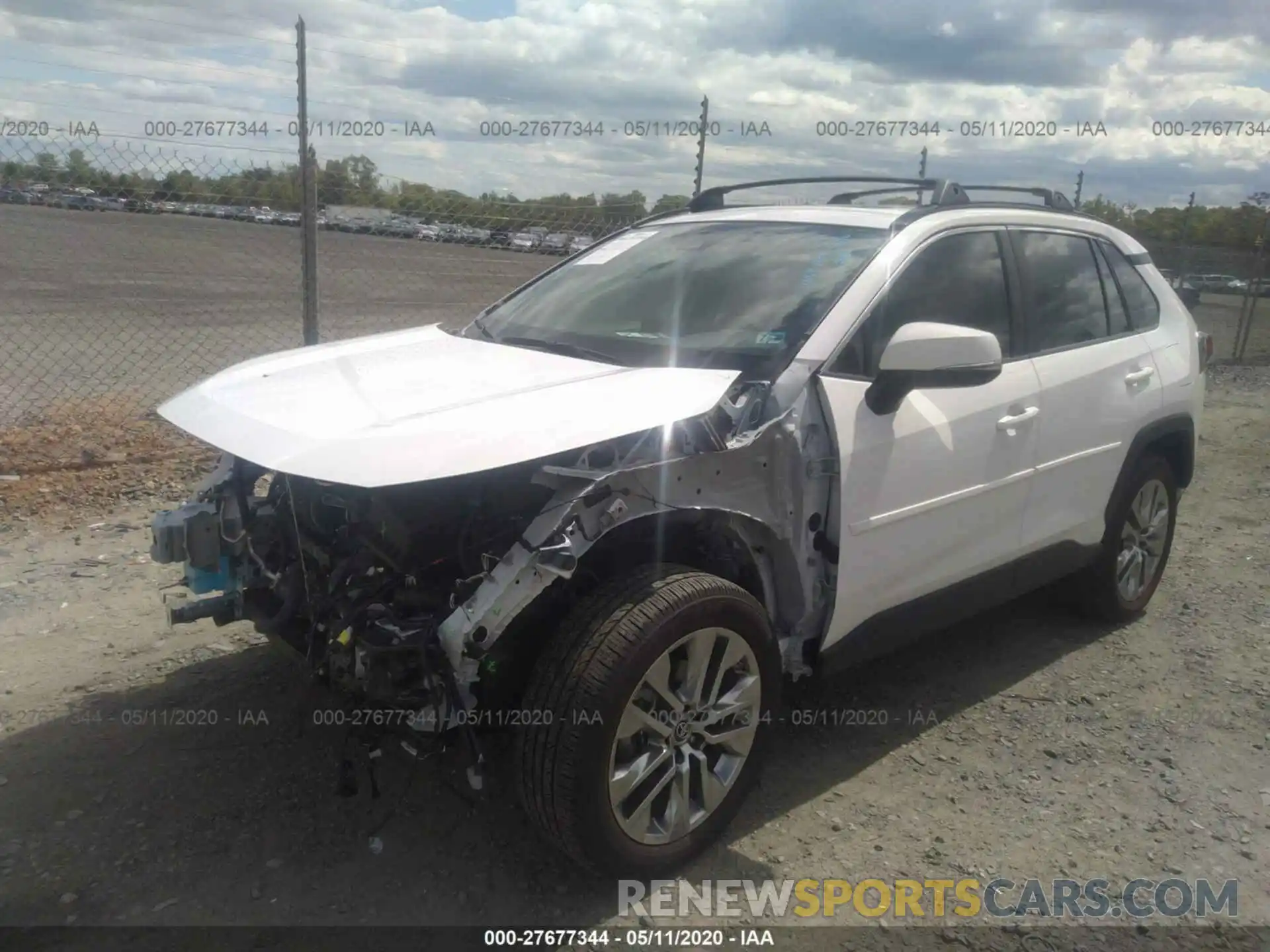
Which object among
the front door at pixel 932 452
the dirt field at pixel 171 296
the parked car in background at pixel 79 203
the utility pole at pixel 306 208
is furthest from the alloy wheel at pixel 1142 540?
the parked car in background at pixel 79 203

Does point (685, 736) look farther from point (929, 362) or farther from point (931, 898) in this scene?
point (929, 362)

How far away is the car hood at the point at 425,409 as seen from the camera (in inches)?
97.0

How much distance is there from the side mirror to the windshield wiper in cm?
85

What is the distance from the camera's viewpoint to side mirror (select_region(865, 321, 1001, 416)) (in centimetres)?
299

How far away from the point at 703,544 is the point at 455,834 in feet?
3.84

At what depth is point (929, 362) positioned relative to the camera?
118 inches

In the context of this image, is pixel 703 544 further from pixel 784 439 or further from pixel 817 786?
pixel 817 786

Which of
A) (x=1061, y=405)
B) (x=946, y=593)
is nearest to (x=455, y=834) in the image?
(x=946, y=593)

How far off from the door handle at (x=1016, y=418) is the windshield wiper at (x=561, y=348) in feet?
4.68

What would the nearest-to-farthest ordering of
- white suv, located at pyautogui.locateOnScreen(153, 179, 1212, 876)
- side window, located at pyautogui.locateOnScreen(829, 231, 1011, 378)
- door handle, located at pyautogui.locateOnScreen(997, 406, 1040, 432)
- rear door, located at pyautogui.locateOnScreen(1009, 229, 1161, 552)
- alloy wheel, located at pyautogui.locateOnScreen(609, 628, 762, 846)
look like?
white suv, located at pyautogui.locateOnScreen(153, 179, 1212, 876), alloy wheel, located at pyautogui.locateOnScreen(609, 628, 762, 846), side window, located at pyautogui.locateOnScreen(829, 231, 1011, 378), door handle, located at pyautogui.locateOnScreen(997, 406, 1040, 432), rear door, located at pyautogui.locateOnScreen(1009, 229, 1161, 552)

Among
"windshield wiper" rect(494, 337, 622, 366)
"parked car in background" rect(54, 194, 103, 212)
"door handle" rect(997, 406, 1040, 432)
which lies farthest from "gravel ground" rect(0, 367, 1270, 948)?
"parked car in background" rect(54, 194, 103, 212)

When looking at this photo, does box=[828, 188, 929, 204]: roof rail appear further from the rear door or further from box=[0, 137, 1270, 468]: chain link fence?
box=[0, 137, 1270, 468]: chain link fence

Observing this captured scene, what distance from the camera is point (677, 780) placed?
282 centimetres

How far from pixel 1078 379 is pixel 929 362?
132cm
